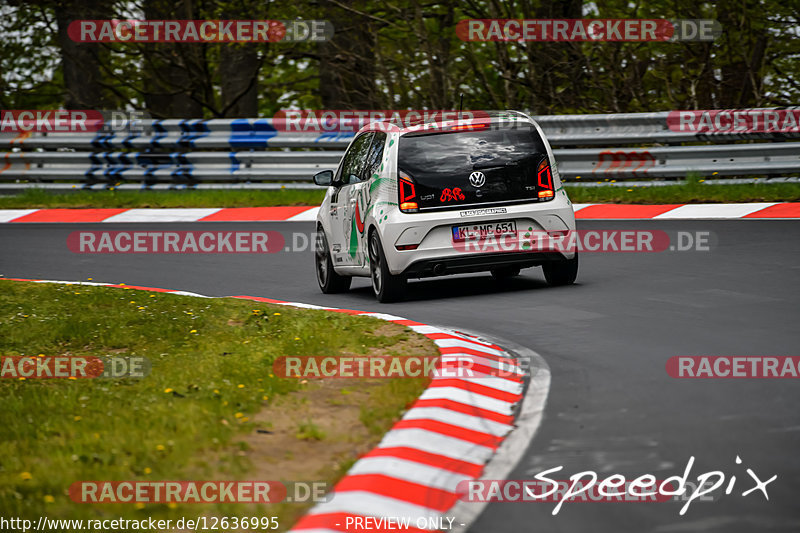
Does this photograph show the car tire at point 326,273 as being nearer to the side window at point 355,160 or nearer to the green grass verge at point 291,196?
the side window at point 355,160

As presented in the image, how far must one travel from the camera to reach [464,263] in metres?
11.4

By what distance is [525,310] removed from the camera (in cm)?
1045

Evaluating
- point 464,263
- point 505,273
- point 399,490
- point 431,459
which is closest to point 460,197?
point 464,263

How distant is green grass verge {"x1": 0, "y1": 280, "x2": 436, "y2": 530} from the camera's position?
214 inches

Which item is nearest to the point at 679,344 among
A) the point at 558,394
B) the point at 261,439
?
the point at 558,394

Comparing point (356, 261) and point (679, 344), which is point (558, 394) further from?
point (356, 261)

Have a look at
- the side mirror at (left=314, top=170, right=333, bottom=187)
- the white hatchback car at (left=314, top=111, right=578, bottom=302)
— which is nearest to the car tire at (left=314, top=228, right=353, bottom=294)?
the side mirror at (left=314, top=170, right=333, bottom=187)

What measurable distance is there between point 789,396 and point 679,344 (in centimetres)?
164

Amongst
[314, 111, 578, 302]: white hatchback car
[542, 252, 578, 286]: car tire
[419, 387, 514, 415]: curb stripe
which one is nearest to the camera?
[419, 387, 514, 415]: curb stripe

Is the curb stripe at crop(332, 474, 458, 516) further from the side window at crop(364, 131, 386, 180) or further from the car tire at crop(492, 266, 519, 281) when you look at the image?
the car tire at crop(492, 266, 519, 281)

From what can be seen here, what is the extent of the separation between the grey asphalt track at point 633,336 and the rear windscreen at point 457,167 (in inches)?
38.3

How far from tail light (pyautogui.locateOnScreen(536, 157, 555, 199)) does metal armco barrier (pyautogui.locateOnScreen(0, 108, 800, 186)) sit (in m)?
7.39

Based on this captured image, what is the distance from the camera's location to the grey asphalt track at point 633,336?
4.92m

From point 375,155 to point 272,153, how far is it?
1004 cm
